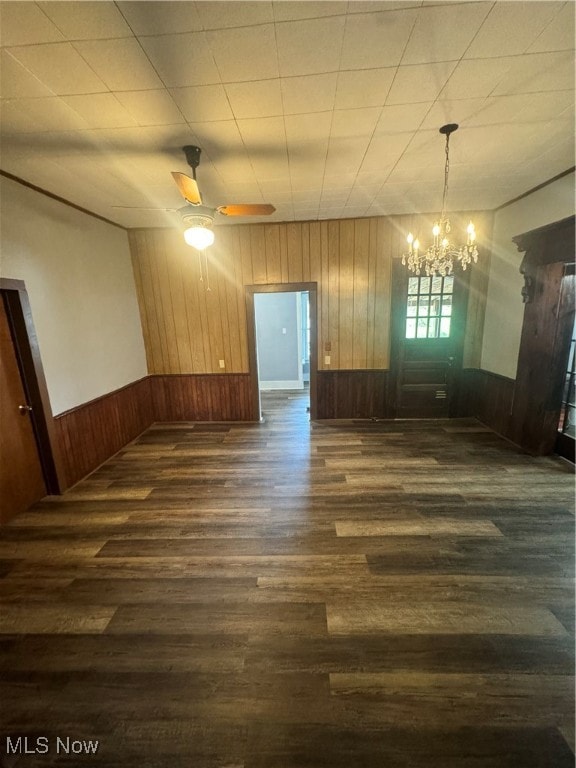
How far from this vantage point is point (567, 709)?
4.09 feet

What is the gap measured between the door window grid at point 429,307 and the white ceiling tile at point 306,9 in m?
3.37

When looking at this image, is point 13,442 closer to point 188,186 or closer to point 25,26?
point 188,186

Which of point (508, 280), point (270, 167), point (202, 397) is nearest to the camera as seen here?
point (270, 167)

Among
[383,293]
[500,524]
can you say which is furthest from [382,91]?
[500,524]

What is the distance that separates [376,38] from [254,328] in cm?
335

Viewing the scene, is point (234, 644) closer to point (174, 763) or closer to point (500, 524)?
point (174, 763)

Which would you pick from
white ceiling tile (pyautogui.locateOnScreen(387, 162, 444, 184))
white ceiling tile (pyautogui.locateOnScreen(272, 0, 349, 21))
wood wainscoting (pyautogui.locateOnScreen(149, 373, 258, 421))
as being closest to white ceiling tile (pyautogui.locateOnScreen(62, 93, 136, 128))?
white ceiling tile (pyautogui.locateOnScreen(272, 0, 349, 21))

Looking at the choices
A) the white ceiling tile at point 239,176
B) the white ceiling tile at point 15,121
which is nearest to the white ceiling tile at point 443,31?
the white ceiling tile at point 239,176

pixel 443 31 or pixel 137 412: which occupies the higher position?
pixel 443 31

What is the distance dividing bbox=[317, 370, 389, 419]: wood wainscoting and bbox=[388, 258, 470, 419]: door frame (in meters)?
0.16

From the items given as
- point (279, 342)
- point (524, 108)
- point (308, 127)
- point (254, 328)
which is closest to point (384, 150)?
point (308, 127)

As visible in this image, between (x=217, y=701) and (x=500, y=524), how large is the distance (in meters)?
2.28

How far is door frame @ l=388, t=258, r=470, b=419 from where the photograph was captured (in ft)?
13.7

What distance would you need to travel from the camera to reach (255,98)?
175cm
